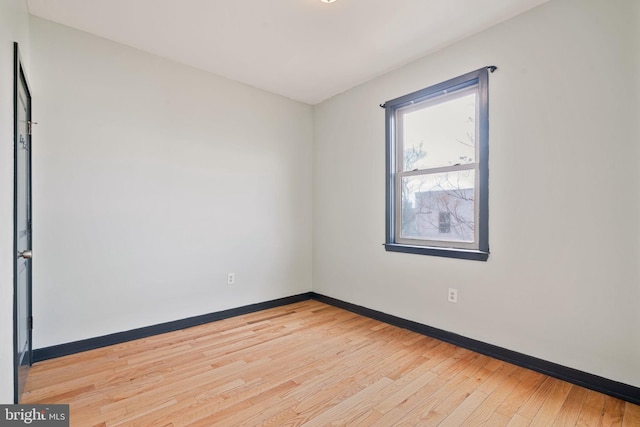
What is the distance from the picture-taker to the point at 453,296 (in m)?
2.67

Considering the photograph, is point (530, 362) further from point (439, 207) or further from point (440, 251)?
point (439, 207)

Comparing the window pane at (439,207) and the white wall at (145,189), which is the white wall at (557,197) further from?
the white wall at (145,189)

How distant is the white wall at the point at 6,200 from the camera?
1312 mm

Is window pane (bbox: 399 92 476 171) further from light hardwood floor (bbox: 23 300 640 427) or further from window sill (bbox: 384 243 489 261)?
light hardwood floor (bbox: 23 300 640 427)

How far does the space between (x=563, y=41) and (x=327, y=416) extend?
2.82 m

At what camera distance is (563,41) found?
211cm

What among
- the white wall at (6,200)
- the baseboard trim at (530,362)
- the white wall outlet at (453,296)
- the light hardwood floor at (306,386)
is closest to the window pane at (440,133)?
the white wall outlet at (453,296)

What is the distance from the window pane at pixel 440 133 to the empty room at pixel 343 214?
0.06 ft

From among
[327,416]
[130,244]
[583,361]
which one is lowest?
[327,416]

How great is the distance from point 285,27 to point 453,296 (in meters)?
2.61

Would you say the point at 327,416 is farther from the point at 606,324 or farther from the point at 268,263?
the point at 268,263

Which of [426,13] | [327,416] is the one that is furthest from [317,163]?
[327,416]

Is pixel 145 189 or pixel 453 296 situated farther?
pixel 145 189

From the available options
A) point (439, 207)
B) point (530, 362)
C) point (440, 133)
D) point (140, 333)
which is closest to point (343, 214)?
point (439, 207)
